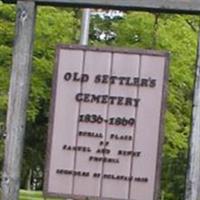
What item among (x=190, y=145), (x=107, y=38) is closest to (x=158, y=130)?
(x=190, y=145)

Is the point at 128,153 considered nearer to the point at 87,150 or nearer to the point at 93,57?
the point at 87,150

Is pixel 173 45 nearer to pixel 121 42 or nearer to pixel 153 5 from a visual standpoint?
pixel 121 42

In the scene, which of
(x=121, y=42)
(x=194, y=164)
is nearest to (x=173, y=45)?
(x=121, y=42)

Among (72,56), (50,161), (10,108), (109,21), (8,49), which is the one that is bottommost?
(50,161)

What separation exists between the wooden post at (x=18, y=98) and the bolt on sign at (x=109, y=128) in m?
0.34

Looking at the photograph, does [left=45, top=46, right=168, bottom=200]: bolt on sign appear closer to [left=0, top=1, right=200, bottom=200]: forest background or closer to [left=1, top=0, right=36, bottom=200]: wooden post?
[left=1, top=0, right=36, bottom=200]: wooden post

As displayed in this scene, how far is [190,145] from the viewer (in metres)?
6.71

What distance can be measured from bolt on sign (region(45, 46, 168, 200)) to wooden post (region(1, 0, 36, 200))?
344mm

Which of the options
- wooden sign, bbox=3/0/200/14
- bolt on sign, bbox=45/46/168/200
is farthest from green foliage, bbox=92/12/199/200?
bolt on sign, bbox=45/46/168/200

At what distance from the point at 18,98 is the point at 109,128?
0.92 metres

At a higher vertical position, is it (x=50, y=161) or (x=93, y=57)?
(x=93, y=57)

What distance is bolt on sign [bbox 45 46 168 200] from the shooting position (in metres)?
6.64

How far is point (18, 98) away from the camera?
7.00 metres

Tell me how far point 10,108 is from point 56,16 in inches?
385
